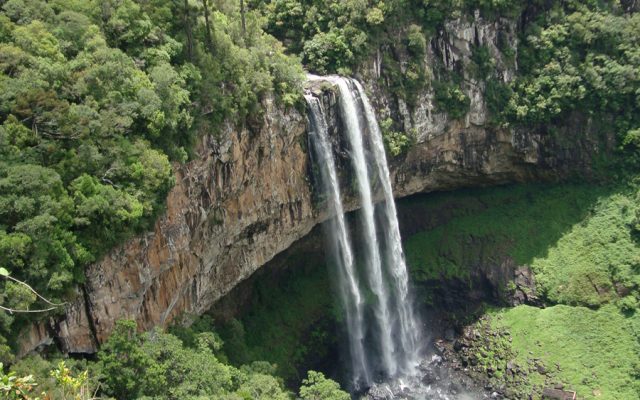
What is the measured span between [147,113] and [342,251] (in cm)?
1341

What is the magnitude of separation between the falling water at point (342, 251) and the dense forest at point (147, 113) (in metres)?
2.08

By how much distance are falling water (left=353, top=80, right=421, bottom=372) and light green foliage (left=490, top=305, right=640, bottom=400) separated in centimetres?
415

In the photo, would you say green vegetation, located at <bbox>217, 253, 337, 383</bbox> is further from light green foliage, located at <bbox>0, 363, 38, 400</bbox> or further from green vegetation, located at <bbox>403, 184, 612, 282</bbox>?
light green foliage, located at <bbox>0, 363, 38, 400</bbox>

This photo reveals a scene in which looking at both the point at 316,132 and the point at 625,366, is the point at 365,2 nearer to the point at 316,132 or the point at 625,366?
the point at 316,132

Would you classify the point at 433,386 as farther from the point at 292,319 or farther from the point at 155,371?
the point at 155,371

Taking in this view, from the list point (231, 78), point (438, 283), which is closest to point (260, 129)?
point (231, 78)

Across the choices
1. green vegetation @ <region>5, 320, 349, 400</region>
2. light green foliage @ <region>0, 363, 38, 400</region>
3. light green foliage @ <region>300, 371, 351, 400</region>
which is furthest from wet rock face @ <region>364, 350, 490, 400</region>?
light green foliage @ <region>0, 363, 38, 400</region>

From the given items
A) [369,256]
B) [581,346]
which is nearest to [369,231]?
[369,256]

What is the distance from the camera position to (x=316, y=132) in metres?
26.4

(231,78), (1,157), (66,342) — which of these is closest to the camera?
(1,157)

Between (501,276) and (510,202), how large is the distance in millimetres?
5305

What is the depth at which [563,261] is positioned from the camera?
32125mm

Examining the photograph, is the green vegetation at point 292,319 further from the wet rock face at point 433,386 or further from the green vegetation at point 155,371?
the green vegetation at point 155,371

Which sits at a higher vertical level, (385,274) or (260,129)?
(260,129)
